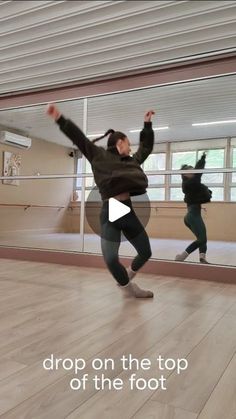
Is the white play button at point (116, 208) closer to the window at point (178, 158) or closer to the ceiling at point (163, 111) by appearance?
the ceiling at point (163, 111)

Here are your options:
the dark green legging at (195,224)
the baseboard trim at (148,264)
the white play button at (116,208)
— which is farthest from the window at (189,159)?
the white play button at (116,208)

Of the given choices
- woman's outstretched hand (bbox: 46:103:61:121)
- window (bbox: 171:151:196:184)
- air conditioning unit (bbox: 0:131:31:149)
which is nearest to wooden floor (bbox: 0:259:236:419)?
woman's outstretched hand (bbox: 46:103:61:121)

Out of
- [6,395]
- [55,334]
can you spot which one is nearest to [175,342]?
[55,334]

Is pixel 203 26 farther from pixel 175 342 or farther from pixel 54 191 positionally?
pixel 54 191

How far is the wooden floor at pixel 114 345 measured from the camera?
945 mm

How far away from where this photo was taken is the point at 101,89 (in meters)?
3.47

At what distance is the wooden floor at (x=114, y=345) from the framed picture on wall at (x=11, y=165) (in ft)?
15.2

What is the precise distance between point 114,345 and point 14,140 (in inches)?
239

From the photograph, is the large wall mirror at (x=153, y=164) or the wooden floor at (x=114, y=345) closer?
the wooden floor at (x=114, y=345)

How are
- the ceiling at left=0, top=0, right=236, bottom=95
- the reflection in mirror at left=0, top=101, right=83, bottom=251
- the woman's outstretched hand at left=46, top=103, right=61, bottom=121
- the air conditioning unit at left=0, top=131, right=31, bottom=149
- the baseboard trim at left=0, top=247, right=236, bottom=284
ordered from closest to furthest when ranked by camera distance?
the woman's outstretched hand at left=46, top=103, right=61, bottom=121 → the ceiling at left=0, top=0, right=236, bottom=95 → the baseboard trim at left=0, top=247, right=236, bottom=284 → the air conditioning unit at left=0, top=131, right=31, bottom=149 → the reflection in mirror at left=0, top=101, right=83, bottom=251

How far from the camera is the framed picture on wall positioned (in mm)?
6773

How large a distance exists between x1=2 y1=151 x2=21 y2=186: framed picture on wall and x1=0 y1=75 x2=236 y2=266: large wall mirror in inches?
2.5

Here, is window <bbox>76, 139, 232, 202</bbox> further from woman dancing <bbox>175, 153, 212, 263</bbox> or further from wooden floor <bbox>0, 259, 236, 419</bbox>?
wooden floor <bbox>0, 259, 236, 419</bbox>

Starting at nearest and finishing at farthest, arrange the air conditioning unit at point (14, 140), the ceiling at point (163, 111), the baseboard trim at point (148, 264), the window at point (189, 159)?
the baseboard trim at point (148, 264)
the ceiling at point (163, 111)
the air conditioning unit at point (14, 140)
the window at point (189, 159)
